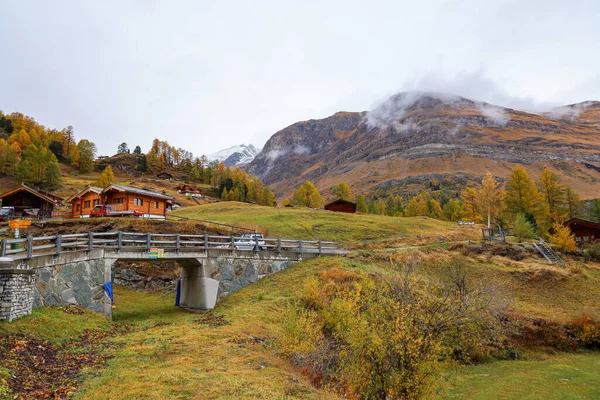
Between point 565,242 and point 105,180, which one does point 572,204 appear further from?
point 105,180

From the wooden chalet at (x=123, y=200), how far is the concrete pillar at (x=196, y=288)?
26.7 meters

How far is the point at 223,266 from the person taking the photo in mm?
24688

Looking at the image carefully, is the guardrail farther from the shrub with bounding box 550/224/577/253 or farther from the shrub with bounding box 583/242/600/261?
the shrub with bounding box 583/242/600/261

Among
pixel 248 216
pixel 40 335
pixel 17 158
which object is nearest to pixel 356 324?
pixel 40 335

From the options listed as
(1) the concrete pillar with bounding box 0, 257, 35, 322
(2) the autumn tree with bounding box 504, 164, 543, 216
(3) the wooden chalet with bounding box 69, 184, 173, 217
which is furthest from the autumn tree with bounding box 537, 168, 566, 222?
(1) the concrete pillar with bounding box 0, 257, 35, 322

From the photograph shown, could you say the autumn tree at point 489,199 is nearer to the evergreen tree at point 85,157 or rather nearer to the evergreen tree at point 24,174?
the evergreen tree at point 24,174

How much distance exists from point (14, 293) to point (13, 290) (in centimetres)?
12

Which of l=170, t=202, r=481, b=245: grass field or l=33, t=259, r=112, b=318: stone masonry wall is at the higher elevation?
l=170, t=202, r=481, b=245: grass field

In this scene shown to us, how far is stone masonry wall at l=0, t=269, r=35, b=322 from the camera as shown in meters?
12.7

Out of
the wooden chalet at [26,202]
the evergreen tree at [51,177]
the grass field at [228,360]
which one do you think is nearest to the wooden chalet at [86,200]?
the wooden chalet at [26,202]

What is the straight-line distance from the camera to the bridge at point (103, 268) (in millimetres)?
13758

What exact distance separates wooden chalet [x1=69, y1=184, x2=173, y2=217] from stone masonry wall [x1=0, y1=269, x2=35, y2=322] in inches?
1367

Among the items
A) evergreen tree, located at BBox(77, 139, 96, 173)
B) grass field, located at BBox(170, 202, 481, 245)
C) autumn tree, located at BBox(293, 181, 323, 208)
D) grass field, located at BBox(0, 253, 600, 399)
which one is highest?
evergreen tree, located at BBox(77, 139, 96, 173)

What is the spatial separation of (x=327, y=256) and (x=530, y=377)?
1625 centimetres
